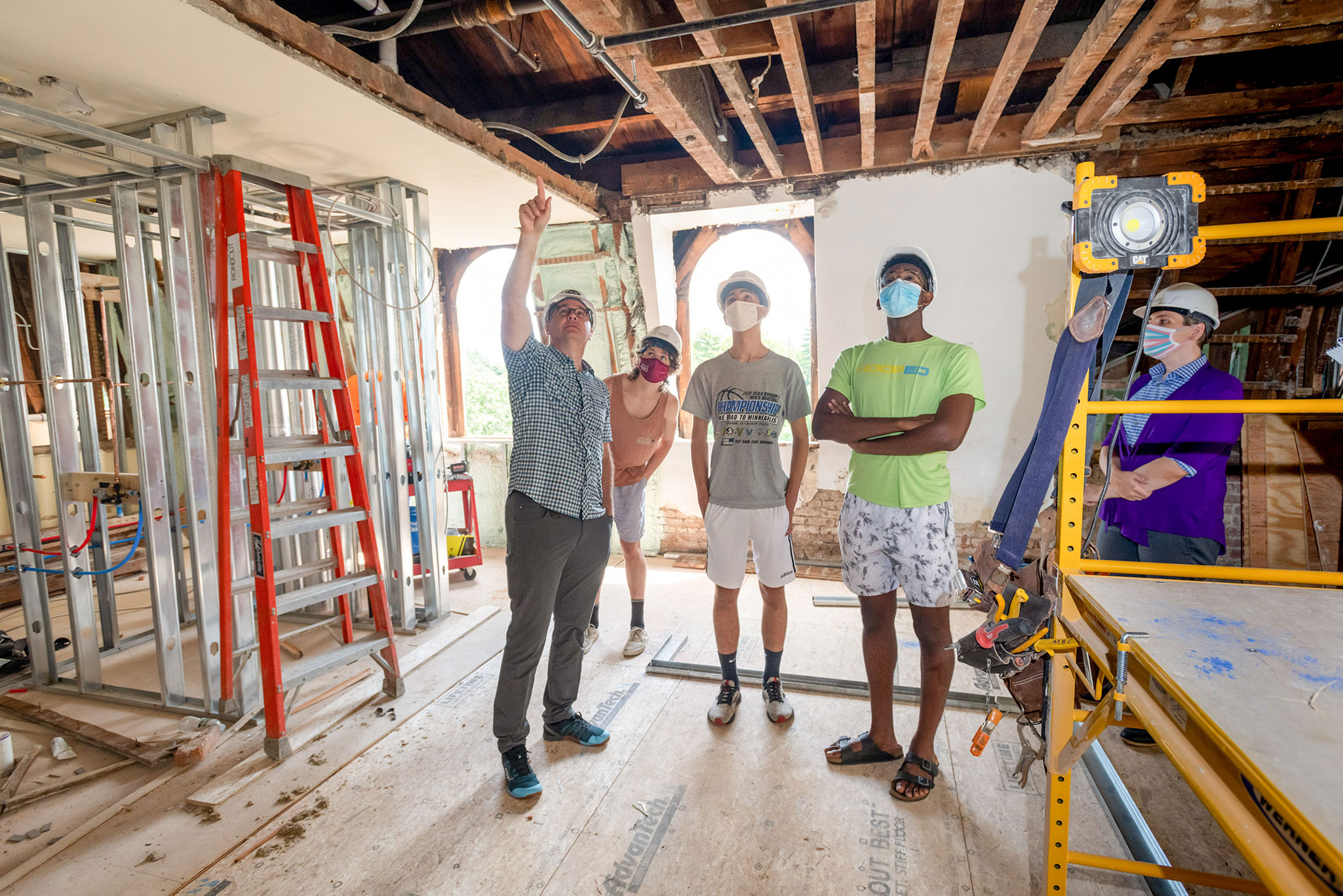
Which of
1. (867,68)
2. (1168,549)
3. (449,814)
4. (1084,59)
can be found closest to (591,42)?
(867,68)

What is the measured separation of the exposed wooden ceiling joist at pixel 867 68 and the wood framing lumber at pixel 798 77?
23 cm

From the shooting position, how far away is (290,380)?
2.32 meters

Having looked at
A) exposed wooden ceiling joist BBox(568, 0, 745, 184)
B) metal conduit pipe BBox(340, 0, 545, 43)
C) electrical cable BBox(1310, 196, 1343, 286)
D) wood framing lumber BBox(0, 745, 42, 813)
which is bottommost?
wood framing lumber BBox(0, 745, 42, 813)

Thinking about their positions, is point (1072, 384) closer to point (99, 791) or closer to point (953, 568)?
point (953, 568)

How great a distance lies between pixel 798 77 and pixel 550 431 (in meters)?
1.92

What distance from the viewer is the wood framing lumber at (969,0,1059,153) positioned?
211 cm

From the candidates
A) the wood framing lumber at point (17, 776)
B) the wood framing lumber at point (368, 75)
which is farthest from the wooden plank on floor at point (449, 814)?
the wood framing lumber at point (368, 75)

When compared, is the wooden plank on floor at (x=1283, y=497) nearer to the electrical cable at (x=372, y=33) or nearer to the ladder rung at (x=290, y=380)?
the electrical cable at (x=372, y=33)

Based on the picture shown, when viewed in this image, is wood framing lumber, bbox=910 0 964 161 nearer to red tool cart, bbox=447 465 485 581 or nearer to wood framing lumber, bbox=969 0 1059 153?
wood framing lumber, bbox=969 0 1059 153

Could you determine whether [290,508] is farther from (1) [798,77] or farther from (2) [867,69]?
(2) [867,69]

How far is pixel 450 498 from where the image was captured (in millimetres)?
5102

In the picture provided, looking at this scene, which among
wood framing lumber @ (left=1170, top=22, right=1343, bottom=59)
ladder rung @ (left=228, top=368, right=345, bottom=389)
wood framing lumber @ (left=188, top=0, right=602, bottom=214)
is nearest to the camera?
wood framing lumber @ (left=188, top=0, right=602, bottom=214)

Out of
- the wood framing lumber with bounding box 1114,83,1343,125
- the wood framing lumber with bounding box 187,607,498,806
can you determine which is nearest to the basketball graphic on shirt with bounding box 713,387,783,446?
the wood framing lumber with bounding box 187,607,498,806

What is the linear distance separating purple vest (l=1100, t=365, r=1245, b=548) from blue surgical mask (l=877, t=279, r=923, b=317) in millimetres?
819
